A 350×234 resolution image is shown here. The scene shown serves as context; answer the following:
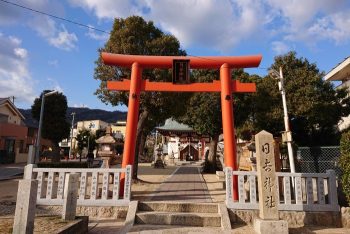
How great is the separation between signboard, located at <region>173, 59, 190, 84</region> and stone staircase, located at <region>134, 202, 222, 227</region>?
4.59 m

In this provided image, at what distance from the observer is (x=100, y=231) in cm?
728

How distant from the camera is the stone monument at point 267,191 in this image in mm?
7163

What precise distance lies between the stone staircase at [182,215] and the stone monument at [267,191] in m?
1.25

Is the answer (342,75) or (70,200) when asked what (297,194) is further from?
(342,75)

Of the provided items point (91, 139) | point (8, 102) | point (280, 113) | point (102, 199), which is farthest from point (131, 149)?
point (91, 139)

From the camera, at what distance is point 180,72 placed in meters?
11.3

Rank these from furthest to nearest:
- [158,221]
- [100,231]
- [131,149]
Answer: [131,149]
[158,221]
[100,231]

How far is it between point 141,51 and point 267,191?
929cm

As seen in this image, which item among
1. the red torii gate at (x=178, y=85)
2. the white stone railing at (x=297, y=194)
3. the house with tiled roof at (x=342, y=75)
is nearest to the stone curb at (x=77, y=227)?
the white stone railing at (x=297, y=194)

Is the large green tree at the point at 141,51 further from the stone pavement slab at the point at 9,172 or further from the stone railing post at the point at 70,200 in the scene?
the stone pavement slab at the point at 9,172

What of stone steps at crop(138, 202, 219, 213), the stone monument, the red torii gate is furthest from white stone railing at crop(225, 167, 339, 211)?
the red torii gate

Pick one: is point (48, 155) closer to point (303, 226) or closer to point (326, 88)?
point (326, 88)

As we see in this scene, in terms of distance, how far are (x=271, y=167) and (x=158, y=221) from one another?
3.29 metres

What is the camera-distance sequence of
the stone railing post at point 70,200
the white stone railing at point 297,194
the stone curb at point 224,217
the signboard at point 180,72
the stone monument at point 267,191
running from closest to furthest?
1. the stone railing post at point 70,200
2. the stone monument at point 267,191
3. the stone curb at point 224,217
4. the white stone railing at point 297,194
5. the signboard at point 180,72
